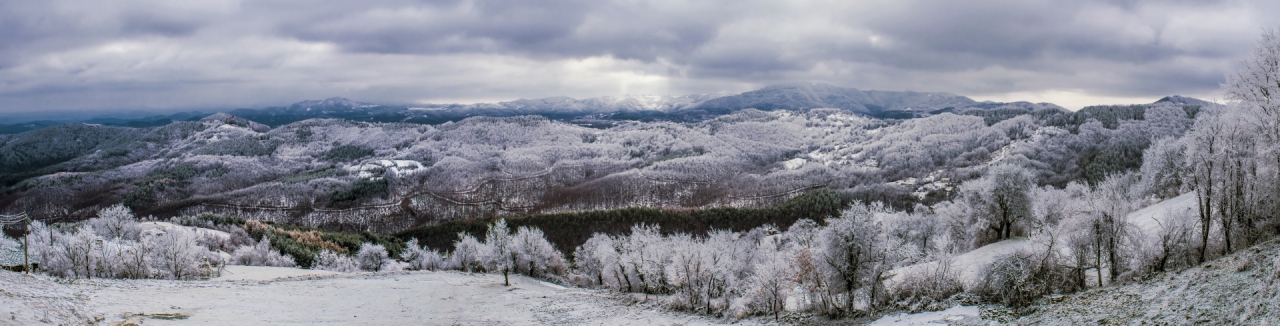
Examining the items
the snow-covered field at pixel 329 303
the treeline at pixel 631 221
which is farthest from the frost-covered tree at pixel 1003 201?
the treeline at pixel 631 221

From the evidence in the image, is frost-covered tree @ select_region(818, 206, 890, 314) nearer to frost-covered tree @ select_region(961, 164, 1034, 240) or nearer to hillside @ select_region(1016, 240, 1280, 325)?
hillside @ select_region(1016, 240, 1280, 325)

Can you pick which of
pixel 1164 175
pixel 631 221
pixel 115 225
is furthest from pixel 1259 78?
pixel 631 221

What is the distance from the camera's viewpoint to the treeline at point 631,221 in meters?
→ 142

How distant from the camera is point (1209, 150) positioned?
26.5m

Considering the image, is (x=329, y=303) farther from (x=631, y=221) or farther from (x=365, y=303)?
(x=631, y=221)

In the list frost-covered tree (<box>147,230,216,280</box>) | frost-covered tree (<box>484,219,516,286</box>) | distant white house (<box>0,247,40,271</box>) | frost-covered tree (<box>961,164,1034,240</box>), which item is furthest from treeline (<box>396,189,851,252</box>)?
distant white house (<box>0,247,40,271</box>)

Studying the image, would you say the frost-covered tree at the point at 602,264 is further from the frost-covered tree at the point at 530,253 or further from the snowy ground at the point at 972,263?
the snowy ground at the point at 972,263

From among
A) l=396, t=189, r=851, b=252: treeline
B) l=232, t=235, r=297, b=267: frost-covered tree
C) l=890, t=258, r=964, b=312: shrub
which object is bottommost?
l=396, t=189, r=851, b=252: treeline

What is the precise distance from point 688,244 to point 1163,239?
26.2 m

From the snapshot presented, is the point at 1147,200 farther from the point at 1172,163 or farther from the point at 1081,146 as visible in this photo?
the point at 1081,146

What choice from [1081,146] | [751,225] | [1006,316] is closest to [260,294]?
[1006,316]

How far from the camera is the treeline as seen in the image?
142m

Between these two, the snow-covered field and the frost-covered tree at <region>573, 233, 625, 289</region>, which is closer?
the snow-covered field

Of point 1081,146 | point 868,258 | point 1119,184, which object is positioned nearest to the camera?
point 868,258
